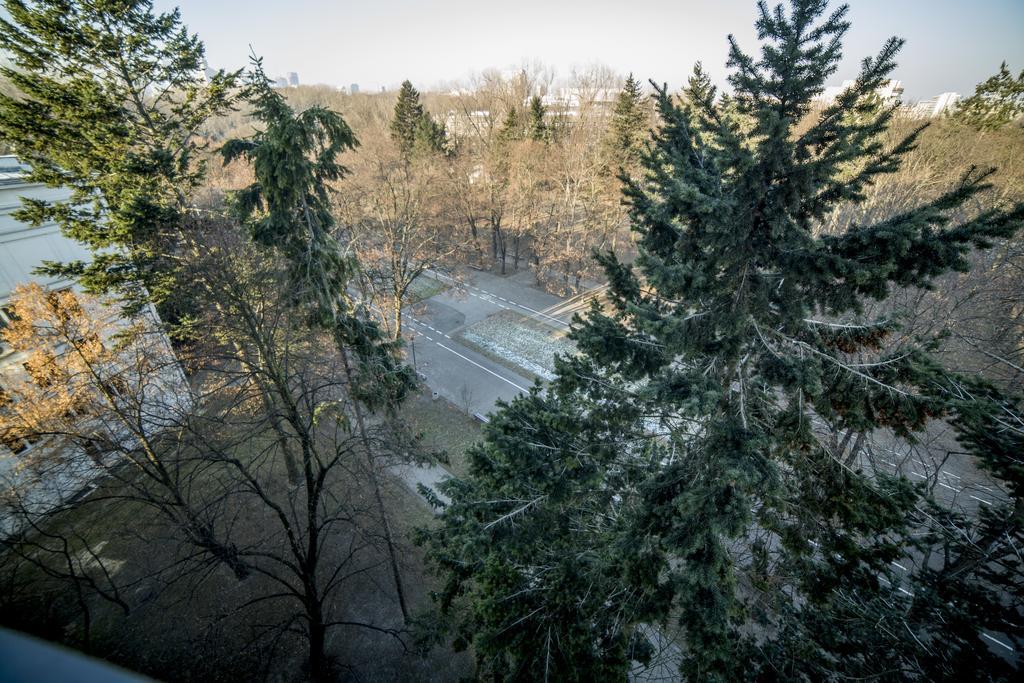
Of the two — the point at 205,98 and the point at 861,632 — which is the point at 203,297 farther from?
the point at 861,632

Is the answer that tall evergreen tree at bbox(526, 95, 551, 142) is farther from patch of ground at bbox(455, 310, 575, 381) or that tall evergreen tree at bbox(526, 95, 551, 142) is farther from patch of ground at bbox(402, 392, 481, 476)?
patch of ground at bbox(402, 392, 481, 476)

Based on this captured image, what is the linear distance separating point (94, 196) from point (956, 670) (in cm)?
1930

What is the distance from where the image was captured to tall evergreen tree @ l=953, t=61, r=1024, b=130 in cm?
1967

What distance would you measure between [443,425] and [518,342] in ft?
25.4

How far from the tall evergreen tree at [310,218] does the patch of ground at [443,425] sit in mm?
5966

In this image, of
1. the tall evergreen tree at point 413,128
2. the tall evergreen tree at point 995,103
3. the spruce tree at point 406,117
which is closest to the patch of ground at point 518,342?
the tall evergreen tree at point 413,128

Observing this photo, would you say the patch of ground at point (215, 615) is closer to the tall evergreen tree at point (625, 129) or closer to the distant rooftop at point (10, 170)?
the distant rooftop at point (10, 170)

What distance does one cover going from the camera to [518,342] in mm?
23922

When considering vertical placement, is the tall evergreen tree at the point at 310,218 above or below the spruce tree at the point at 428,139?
below

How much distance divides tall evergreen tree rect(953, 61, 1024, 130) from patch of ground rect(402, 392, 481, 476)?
2862 centimetres

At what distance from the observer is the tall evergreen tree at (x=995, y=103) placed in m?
19.7

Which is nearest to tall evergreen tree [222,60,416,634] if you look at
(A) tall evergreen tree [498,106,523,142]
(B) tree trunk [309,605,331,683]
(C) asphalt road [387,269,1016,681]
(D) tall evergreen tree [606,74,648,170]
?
(B) tree trunk [309,605,331,683]

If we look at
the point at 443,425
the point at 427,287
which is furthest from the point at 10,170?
the point at 427,287

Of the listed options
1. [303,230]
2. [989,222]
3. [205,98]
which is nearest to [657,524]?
[989,222]
